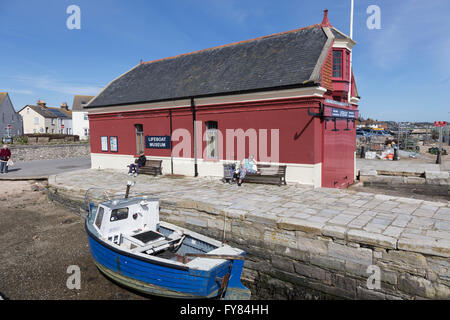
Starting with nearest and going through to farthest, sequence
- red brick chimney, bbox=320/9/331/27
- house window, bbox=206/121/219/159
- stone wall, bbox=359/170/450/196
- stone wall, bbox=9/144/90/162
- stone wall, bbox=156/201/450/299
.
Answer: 1. stone wall, bbox=156/201/450/299
2. red brick chimney, bbox=320/9/331/27
3. house window, bbox=206/121/219/159
4. stone wall, bbox=359/170/450/196
5. stone wall, bbox=9/144/90/162

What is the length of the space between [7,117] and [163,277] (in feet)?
172

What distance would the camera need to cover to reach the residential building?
145 ft

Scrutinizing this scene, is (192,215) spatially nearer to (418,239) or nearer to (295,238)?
(295,238)

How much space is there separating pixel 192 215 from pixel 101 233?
2540 mm

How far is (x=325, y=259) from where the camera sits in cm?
612

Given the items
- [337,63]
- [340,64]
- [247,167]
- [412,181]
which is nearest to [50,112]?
[247,167]

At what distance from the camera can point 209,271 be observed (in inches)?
219

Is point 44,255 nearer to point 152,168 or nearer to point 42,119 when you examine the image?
point 152,168

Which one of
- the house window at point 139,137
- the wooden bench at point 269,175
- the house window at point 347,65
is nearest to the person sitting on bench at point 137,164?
the house window at point 139,137

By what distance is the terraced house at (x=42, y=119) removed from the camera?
167 ft

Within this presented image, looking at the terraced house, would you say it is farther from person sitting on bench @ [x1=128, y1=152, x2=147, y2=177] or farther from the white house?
person sitting on bench @ [x1=128, y1=152, x2=147, y2=177]

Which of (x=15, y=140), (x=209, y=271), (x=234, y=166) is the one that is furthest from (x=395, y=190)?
(x=15, y=140)

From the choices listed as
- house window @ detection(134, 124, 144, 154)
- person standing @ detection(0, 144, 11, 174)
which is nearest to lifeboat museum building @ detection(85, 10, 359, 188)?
house window @ detection(134, 124, 144, 154)

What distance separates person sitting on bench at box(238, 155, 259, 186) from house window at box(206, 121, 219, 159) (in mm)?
1898
